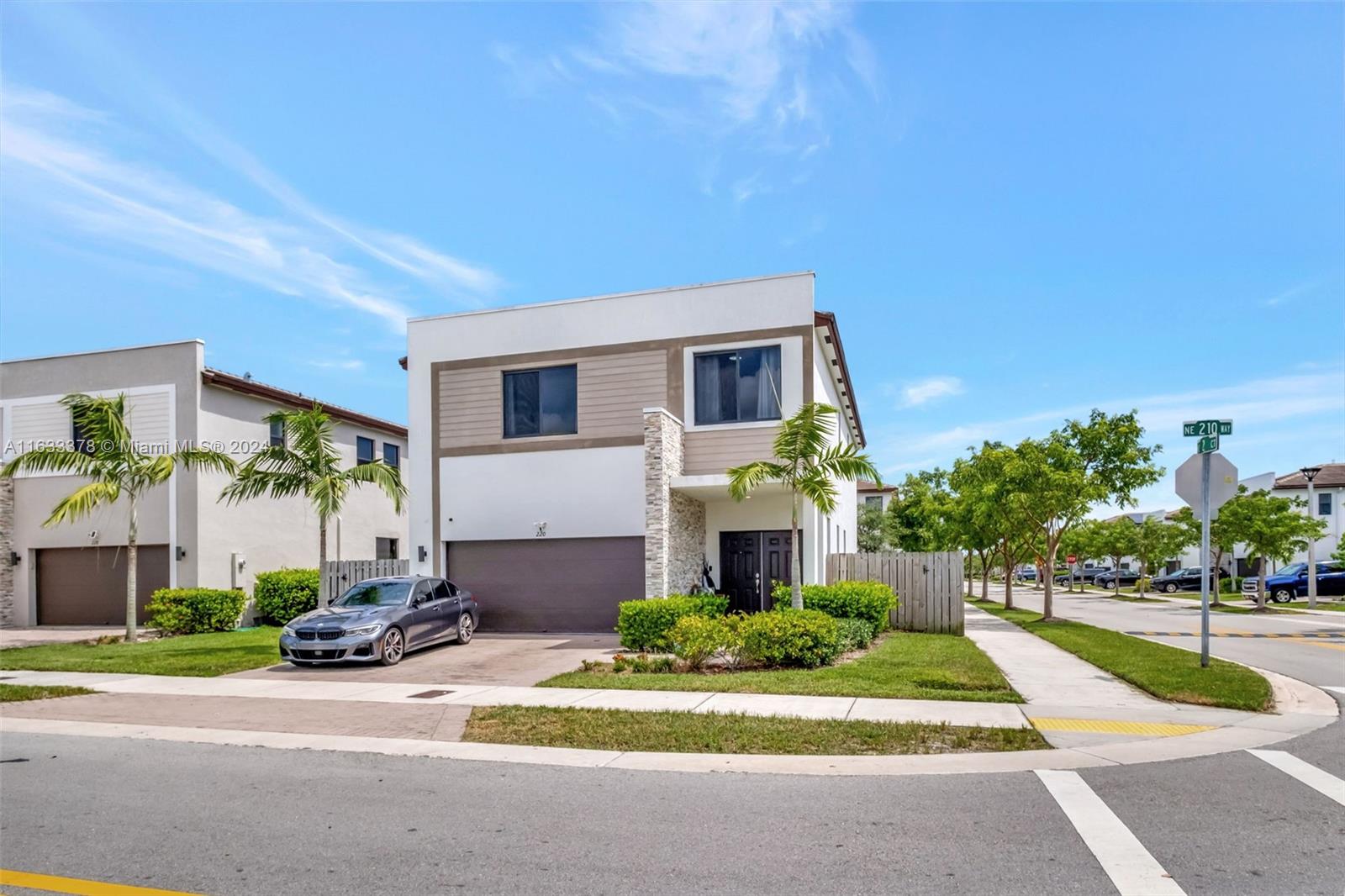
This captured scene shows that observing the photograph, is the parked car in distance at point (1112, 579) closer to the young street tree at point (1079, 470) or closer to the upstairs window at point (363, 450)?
the young street tree at point (1079, 470)

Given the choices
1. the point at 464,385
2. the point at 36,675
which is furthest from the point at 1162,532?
the point at 36,675

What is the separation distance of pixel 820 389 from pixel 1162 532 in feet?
122

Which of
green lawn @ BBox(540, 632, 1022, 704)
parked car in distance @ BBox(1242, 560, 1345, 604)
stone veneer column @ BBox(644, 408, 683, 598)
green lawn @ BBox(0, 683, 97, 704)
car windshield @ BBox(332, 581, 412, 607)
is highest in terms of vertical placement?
stone veneer column @ BBox(644, 408, 683, 598)

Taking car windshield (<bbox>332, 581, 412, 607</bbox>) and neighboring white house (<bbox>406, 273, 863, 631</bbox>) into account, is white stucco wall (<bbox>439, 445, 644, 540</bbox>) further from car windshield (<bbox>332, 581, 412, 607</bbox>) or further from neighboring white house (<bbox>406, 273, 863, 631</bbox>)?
car windshield (<bbox>332, 581, 412, 607</bbox>)

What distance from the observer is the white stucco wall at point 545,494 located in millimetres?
Result: 18562

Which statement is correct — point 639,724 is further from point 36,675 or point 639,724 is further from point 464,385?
point 464,385

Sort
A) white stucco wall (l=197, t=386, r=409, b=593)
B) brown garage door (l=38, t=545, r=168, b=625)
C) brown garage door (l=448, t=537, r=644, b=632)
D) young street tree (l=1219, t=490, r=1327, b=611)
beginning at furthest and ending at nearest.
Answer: young street tree (l=1219, t=490, r=1327, b=611), brown garage door (l=38, t=545, r=168, b=625), white stucco wall (l=197, t=386, r=409, b=593), brown garage door (l=448, t=537, r=644, b=632)

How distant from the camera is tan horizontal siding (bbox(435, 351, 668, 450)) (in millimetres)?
18688

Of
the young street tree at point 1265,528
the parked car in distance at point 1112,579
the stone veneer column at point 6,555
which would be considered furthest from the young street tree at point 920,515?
the stone veneer column at point 6,555

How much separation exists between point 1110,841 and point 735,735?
383 centimetres

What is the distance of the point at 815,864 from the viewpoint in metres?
5.16

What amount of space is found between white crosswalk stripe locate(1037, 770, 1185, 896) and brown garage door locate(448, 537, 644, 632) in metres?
12.2

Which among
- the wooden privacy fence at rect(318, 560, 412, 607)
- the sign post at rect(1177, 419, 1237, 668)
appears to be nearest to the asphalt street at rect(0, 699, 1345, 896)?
the sign post at rect(1177, 419, 1237, 668)

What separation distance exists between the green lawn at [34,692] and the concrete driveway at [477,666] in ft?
7.23
